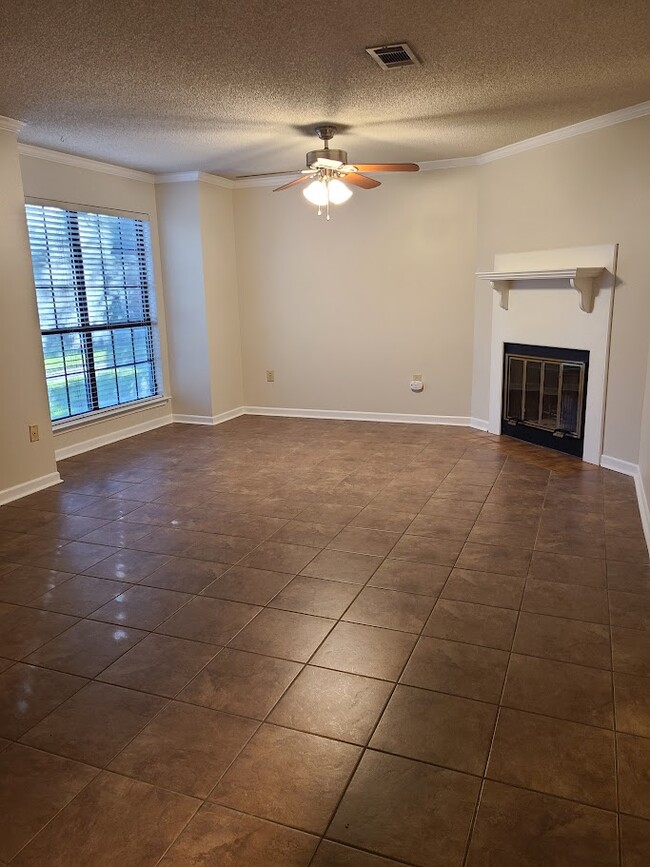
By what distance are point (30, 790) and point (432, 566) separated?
194cm

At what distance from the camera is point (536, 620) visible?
257 centimetres

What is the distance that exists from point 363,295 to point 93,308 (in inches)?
99.1

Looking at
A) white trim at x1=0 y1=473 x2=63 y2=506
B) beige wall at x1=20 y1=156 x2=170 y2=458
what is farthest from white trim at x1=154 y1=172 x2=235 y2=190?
white trim at x1=0 y1=473 x2=63 y2=506

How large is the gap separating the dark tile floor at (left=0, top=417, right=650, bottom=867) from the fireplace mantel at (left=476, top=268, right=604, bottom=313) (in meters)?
1.40

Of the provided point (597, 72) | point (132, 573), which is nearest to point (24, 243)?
point (132, 573)

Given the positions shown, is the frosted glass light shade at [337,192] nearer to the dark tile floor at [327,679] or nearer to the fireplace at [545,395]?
the fireplace at [545,395]

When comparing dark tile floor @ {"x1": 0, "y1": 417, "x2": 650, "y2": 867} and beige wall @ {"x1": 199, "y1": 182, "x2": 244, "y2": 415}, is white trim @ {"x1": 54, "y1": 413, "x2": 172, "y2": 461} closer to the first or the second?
beige wall @ {"x1": 199, "y1": 182, "x2": 244, "y2": 415}

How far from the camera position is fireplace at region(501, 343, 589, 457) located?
4852mm

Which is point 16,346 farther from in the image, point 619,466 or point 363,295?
point 619,466

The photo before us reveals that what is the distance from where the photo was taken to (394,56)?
3.01 m

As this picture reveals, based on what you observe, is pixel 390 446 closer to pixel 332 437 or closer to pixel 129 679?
pixel 332 437

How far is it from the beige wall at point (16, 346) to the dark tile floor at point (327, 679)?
1.09 feet

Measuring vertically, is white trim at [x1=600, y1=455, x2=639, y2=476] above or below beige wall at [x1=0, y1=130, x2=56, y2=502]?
below

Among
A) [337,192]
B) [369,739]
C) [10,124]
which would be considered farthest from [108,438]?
[369,739]
